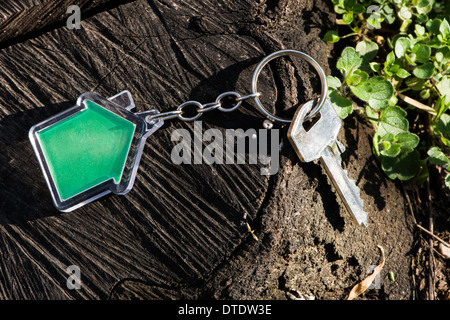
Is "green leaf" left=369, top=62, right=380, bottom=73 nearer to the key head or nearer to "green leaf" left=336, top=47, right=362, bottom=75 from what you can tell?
"green leaf" left=336, top=47, right=362, bottom=75

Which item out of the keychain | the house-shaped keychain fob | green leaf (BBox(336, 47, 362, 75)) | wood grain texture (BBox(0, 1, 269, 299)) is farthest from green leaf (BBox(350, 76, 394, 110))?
the house-shaped keychain fob

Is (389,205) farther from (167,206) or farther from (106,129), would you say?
(106,129)

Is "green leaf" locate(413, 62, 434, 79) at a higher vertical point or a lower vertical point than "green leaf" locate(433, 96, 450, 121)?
higher

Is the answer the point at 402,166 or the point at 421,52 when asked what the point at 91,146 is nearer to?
the point at 402,166

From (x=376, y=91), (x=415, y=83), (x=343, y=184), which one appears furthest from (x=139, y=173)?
(x=415, y=83)

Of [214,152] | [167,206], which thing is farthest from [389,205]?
[167,206]

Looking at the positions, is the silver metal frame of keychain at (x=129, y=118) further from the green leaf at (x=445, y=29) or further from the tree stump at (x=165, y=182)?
the green leaf at (x=445, y=29)

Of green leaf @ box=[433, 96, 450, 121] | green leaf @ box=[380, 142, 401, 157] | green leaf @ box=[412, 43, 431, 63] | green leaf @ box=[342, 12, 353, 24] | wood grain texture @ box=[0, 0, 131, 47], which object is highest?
wood grain texture @ box=[0, 0, 131, 47]

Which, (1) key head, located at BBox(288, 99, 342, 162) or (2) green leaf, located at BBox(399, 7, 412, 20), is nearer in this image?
(1) key head, located at BBox(288, 99, 342, 162)
